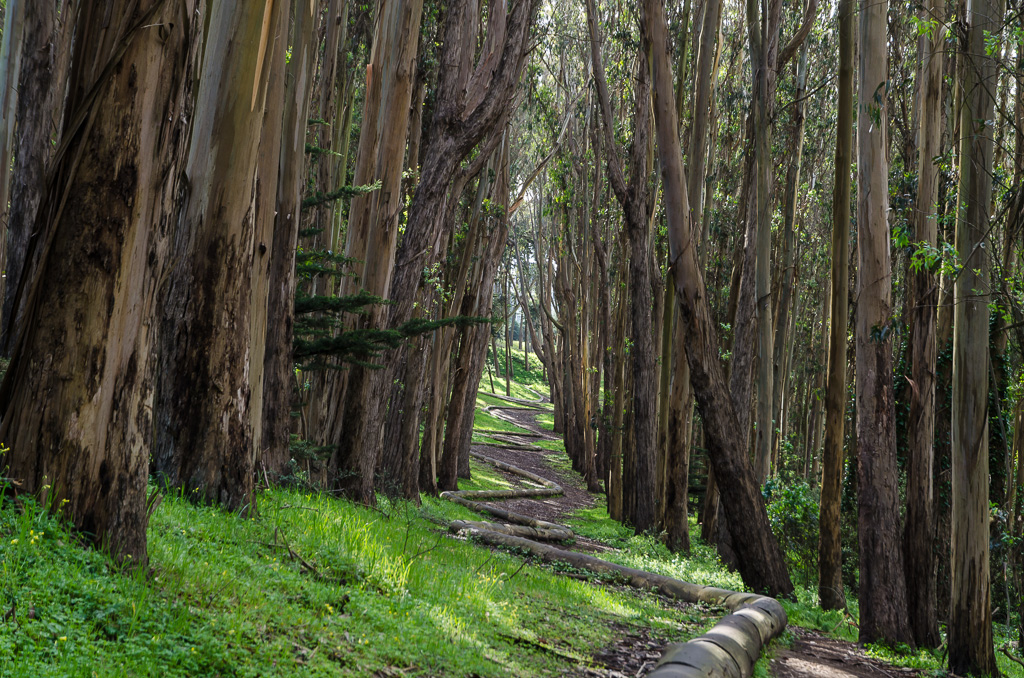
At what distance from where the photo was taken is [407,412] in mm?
12570

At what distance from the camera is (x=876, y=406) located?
7.94 metres

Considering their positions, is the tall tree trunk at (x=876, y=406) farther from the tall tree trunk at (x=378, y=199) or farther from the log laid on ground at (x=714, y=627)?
the tall tree trunk at (x=378, y=199)

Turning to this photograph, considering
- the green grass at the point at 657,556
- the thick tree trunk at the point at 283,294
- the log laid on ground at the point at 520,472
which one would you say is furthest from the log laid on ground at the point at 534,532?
the log laid on ground at the point at 520,472

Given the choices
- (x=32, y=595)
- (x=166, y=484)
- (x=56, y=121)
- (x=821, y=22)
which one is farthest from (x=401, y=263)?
(x=821, y=22)

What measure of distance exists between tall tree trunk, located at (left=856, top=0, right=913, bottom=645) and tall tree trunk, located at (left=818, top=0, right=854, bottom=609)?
1.81 ft

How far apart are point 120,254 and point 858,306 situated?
23.3 feet

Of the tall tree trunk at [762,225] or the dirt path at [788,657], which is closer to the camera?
the dirt path at [788,657]

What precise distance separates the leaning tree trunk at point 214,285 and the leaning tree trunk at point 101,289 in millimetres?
1642

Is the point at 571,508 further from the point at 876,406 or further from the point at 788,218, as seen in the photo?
the point at 876,406

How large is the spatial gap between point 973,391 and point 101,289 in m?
7.41

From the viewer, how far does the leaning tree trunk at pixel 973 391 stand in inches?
279

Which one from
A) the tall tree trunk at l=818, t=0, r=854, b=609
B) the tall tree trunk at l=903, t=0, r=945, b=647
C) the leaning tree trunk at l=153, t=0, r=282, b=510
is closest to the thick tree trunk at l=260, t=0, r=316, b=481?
the leaning tree trunk at l=153, t=0, r=282, b=510

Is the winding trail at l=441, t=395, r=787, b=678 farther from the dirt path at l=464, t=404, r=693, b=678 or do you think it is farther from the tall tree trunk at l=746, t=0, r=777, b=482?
the tall tree trunk at l=746, t=0, r=777, b=482

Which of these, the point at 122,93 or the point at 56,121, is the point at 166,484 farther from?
the point at 56,121
